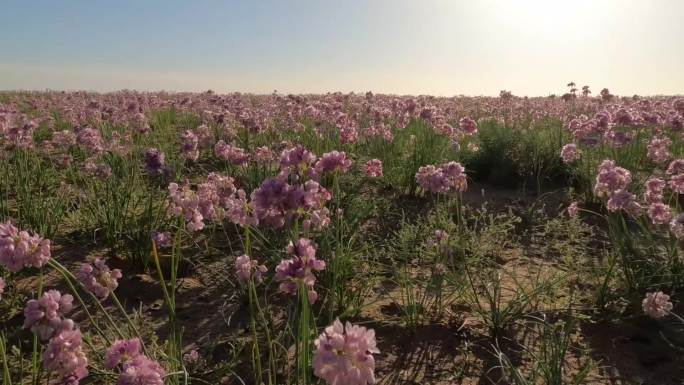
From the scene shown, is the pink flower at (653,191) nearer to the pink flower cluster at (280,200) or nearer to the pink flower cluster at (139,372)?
the pink flower cluster at (280,200)

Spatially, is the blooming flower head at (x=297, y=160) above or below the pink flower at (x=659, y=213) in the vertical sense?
above

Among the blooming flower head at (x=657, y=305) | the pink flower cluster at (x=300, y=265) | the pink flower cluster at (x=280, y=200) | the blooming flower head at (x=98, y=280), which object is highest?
the pink flower cluster at (x=280, y=200)

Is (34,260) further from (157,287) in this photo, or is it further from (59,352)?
(157,287)

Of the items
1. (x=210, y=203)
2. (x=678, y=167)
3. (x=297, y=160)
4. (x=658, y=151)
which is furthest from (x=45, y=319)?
(x=658, y=151)

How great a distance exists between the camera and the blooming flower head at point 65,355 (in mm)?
1561

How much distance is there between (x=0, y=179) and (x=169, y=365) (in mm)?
4278

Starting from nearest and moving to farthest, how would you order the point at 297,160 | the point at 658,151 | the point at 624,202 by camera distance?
the point at 297,160 → the point at 624,202 → the point at 658,151

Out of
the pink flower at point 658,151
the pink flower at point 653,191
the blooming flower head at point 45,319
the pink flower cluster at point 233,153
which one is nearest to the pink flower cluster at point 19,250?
the blooming flower head at point 45,319

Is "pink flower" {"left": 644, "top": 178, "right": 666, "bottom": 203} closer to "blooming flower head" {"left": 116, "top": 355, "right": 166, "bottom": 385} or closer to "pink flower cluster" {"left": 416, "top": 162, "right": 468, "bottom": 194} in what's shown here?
"pink flower cluster" {"left": 416, "top": 162, "right": 468, "bottom": 194}

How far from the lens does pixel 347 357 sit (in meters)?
1.28

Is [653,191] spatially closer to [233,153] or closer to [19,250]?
[233,153]

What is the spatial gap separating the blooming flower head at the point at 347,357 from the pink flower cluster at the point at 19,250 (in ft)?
3.44

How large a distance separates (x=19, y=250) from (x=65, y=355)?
0.39m

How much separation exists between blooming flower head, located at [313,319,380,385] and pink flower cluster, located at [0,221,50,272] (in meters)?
1.05
